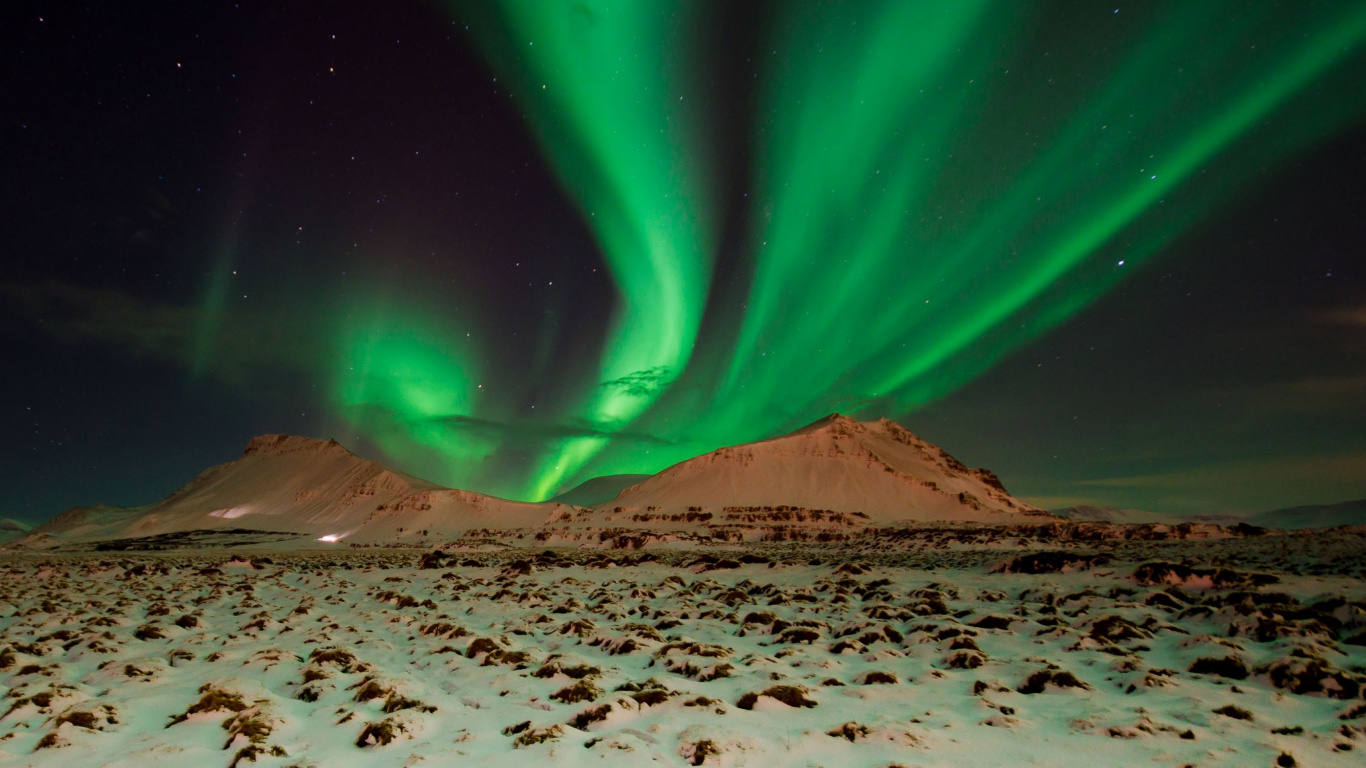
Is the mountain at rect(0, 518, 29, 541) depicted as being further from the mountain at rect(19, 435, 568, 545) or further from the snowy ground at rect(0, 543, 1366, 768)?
the snowy ground at rect(0, 543, 1366, 768)

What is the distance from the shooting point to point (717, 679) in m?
8.86

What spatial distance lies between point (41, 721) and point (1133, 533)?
222 ft

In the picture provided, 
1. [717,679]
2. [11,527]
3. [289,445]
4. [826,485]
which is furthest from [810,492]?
[11,527]

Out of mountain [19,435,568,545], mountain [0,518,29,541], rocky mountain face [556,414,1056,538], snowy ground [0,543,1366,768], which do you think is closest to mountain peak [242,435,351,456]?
mountain [19,435,568,545]

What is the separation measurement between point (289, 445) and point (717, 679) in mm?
155451

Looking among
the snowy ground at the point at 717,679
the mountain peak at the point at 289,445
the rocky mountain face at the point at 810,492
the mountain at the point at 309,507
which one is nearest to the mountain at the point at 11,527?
the mountain at the point at 309,507

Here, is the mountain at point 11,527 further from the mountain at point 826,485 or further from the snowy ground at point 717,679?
the snowy ground at point 717,679

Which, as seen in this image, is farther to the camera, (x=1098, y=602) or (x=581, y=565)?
(x=581, y=565)

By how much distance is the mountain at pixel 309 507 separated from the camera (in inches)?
3760

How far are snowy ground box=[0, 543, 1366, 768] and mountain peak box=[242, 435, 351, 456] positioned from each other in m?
129

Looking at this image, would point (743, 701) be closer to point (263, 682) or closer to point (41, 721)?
point (263, 682)

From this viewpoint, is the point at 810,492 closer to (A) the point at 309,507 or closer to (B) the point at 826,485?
(B) the point at 826,485

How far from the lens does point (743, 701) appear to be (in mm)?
7586

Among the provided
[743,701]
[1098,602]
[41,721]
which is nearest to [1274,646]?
[1098,602]
